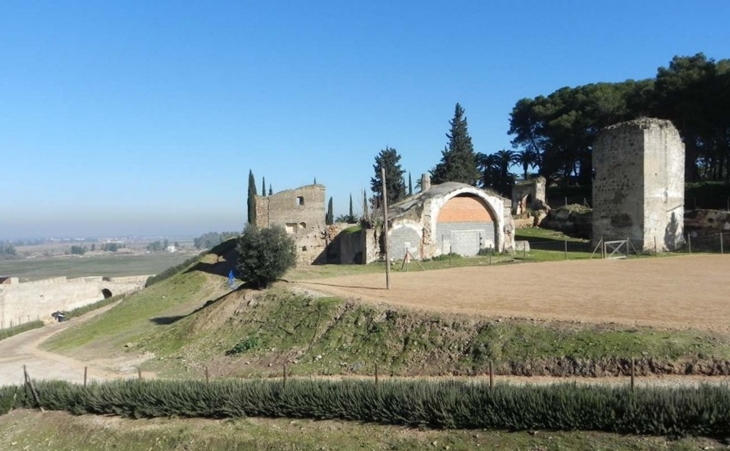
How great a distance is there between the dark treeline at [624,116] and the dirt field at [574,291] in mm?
23643

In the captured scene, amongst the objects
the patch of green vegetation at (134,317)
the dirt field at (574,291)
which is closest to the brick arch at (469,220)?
the dirt field at (574,291)

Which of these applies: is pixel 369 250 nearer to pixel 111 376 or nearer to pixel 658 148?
pixel 111 376

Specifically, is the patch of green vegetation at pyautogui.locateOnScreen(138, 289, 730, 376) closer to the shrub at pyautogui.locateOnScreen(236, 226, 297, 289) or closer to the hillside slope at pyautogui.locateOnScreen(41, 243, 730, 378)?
the hillside slope at pyautogui.locateOnScreen(41, 243, 730, 378)

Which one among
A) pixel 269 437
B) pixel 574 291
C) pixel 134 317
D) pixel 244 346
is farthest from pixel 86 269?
pixel 269 437

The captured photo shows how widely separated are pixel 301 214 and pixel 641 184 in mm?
23454

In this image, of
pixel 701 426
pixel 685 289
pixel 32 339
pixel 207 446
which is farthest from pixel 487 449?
pixel 32 339

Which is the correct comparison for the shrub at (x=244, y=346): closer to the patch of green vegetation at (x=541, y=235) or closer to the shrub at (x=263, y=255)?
the shrub at (x=263, y=255)

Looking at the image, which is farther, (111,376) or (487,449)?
(111,376)

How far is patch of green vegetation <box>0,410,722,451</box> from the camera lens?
9289 mm

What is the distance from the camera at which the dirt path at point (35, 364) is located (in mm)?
18141

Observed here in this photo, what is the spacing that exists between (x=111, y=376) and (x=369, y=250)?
58.6 feet

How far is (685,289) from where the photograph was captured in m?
18.2

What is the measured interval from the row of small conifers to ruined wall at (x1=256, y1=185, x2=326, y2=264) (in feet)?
80.5

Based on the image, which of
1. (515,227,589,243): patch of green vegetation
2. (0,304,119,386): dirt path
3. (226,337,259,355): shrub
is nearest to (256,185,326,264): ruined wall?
(0,304,119,386): dirt path
